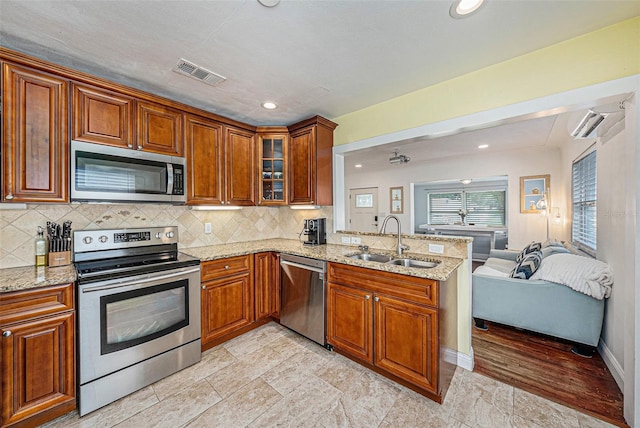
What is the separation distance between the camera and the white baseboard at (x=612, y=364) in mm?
1915

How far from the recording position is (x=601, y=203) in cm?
252

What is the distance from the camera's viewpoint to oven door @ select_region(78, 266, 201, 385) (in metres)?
1.71

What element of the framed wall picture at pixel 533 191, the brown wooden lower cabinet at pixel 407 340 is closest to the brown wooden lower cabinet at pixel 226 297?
the brown wooden lower cabinet at pixel 407 340

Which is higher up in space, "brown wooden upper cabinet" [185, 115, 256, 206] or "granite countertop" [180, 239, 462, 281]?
"brown wooden upper cabinet" [185, 115, 256, 206]

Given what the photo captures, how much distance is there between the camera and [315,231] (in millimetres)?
3146

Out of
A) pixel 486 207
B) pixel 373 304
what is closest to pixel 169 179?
pixel 373 304

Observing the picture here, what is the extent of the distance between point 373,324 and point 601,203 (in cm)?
259

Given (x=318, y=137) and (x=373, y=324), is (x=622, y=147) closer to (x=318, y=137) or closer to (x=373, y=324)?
(x=373, y=324)

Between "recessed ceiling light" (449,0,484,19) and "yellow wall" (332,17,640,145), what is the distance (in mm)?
750

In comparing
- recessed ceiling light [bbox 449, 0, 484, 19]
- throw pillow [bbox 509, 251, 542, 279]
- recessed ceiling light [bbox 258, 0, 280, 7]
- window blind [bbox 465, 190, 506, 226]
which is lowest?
throw pillow [bbox 509, 251, 542, 279]

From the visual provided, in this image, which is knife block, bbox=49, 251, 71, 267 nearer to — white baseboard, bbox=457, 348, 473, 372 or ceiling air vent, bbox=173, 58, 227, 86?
ceiling air vent, bbox=173, 58, 227, 86

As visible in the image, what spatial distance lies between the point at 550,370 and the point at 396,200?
15.2 ft

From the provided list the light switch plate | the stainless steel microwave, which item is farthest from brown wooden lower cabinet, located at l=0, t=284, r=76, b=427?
the light switch plate

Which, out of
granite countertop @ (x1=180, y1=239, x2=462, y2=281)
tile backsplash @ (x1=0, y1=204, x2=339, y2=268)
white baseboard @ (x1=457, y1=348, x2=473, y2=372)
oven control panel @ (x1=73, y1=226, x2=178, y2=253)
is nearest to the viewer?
granite countertop @ (x1=180, y1=239, x2=462, y2=281)
